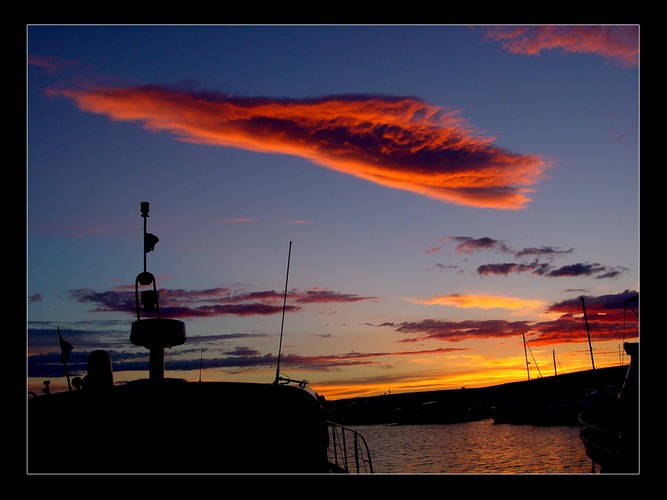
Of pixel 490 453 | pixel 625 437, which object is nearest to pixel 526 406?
pixel 490 453

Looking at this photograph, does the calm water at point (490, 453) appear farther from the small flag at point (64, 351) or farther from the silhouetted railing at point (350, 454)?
the small flag at point (64, 351)

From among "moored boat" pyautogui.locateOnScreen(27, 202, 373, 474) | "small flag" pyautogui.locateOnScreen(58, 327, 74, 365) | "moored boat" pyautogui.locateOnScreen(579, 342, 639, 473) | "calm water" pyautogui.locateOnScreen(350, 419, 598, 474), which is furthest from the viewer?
"calm water" pyautogui.locateOnScreen(350, 419, 598, 474)

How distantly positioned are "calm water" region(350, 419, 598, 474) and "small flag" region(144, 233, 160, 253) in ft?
140

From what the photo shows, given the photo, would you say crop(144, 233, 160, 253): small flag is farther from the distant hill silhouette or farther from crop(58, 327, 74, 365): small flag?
the distant hill silhouette

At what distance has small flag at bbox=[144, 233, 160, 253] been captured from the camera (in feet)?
45.0

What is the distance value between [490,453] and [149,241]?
59.7m

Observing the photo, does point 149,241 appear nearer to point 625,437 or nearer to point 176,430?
point 176,430

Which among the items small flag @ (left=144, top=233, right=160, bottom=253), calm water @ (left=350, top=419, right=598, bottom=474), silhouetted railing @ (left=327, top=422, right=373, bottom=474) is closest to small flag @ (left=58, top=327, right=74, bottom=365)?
small flag @ (left=144, top=233, right=160, bottom=253)

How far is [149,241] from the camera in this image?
13844 mm

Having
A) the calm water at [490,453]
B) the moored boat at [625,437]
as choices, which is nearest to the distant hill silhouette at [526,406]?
the calm water at [490,453]

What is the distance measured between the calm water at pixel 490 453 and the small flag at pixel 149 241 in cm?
4275
